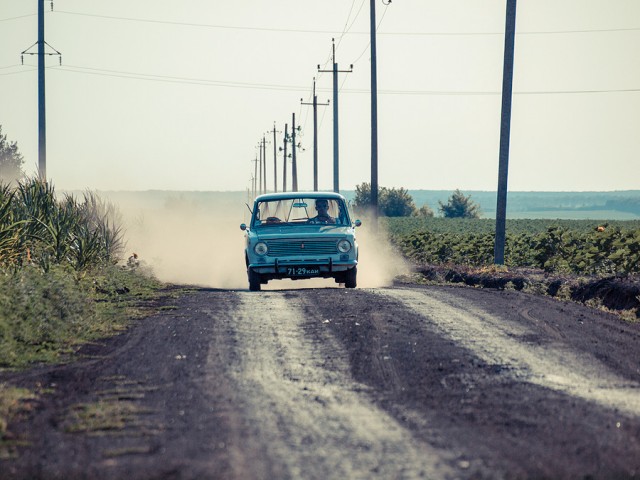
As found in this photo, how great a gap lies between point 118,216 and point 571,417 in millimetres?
24338

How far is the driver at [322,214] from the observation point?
73.9 ft

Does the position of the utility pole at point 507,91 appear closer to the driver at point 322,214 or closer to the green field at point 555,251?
the green field at point 555,251

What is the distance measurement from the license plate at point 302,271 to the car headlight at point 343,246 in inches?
26.4

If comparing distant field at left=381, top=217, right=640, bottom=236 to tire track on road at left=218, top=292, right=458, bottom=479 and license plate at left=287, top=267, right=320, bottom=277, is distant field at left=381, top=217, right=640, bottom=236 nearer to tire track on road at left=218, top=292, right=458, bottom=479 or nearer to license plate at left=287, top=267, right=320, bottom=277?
license plate at left=287, top=267, right=320, bottom=277

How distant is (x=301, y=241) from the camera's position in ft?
70.7

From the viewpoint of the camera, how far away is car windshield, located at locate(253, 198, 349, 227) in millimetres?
22469

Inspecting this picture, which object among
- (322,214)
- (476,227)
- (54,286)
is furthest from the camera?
(476,227)

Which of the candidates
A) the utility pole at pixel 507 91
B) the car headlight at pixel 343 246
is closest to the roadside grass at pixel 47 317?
the car headlight at pixel 343 246

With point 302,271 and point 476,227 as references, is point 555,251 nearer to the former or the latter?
point 302,271

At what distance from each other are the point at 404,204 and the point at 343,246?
10656 centimetres

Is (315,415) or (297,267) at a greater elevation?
(297,267)

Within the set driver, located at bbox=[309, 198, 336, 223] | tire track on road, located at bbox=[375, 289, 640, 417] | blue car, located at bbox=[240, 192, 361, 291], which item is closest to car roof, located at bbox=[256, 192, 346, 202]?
blue car, located at bbox=[240, 192, 361, 291]

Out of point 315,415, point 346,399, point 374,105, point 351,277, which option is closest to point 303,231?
point 351,277

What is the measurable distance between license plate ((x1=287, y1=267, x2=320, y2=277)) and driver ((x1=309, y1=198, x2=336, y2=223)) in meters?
1.31
